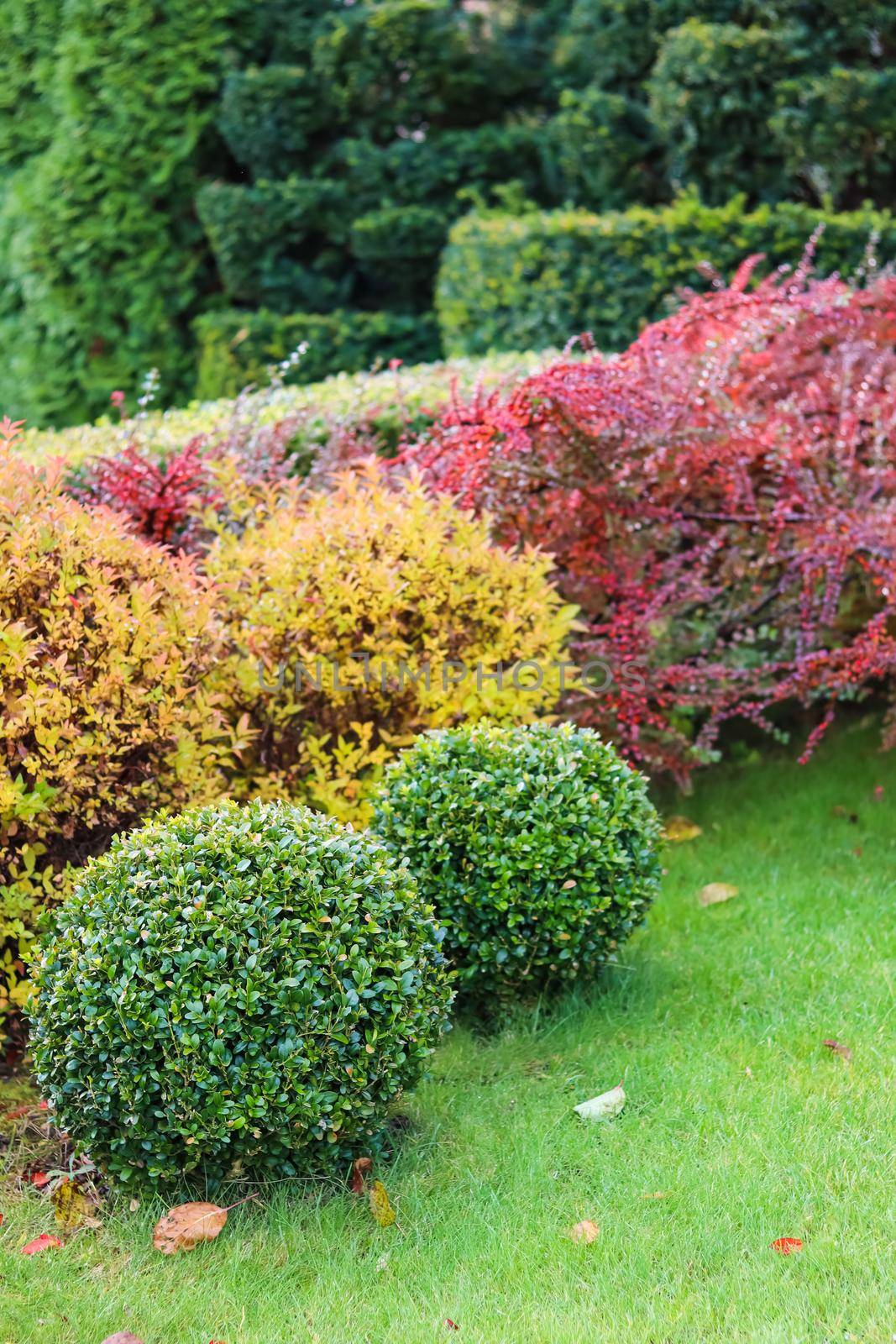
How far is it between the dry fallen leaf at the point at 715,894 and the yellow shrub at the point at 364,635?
→ 784mm

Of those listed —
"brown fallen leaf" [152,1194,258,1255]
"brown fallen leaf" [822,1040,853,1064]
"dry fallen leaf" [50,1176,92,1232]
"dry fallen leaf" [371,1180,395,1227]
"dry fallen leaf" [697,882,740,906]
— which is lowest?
"dry fallen leaf" [697,882,740,906]

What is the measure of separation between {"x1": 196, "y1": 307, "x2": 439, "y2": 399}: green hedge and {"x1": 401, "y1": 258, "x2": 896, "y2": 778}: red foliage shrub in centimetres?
445

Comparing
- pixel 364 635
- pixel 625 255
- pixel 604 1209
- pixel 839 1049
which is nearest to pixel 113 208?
pixel 625 255

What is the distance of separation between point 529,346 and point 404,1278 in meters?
6.11

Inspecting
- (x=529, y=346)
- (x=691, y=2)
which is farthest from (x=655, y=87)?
(x=529, y=346)

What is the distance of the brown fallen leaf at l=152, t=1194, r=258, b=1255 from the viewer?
2.46 metres

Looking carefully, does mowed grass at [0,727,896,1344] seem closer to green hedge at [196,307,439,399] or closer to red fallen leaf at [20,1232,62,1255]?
red fallen leaf at [20,1232,62,1255]

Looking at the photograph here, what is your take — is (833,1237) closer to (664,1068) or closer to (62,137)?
(664,1068)

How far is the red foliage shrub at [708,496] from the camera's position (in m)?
4.22

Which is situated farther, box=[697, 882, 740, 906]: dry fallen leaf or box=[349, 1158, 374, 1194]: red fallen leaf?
box=[697, 882, 740, 906]: dry fallen leaf

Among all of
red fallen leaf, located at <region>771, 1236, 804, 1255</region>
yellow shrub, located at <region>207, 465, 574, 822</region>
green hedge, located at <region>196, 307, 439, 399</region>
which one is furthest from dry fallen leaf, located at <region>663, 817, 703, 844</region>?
green hedge, located at <region>196, 307, 439, 399</region>

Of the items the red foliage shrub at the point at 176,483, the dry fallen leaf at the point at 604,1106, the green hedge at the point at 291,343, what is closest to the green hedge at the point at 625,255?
the green hedge at the point at 291,343

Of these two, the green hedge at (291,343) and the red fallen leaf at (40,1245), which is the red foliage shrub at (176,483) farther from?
the green hedge at (291,343)

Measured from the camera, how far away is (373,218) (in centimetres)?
901
